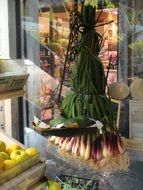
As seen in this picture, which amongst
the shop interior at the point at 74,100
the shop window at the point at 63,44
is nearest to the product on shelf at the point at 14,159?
the shop interior at the point at 74,100

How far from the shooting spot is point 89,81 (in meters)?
1.32

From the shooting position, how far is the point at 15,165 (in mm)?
1168

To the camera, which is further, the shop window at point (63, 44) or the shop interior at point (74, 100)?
the shop window at point (63, 44)

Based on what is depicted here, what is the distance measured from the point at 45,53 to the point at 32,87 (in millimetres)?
232

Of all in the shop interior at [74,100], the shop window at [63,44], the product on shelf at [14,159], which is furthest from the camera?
the shop window at [63,44]

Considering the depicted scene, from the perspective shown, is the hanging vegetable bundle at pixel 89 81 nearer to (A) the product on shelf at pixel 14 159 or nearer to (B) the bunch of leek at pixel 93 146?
(B) the bunch of leek at pixel 93 146

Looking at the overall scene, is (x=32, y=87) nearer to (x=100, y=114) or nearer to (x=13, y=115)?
(x=13, y=115)

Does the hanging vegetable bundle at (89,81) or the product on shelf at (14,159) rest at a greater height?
the hanging vegetable bundle at (89,81)

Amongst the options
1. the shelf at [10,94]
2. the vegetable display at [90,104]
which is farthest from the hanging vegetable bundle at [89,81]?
the shelf at [10,94]

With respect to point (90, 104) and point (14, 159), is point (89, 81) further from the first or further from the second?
point (14, 159)

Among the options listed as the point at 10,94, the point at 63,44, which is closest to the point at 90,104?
the point at 10,94

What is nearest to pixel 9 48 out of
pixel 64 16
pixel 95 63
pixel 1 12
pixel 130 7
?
pixel 1 12

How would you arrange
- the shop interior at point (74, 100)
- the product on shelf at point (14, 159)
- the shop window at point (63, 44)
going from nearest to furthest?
the product on shelf at point (14, 159)
the shop interior at point (74, 100)
the shop window at point (63, 44)

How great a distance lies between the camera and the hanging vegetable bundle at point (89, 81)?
132cm
